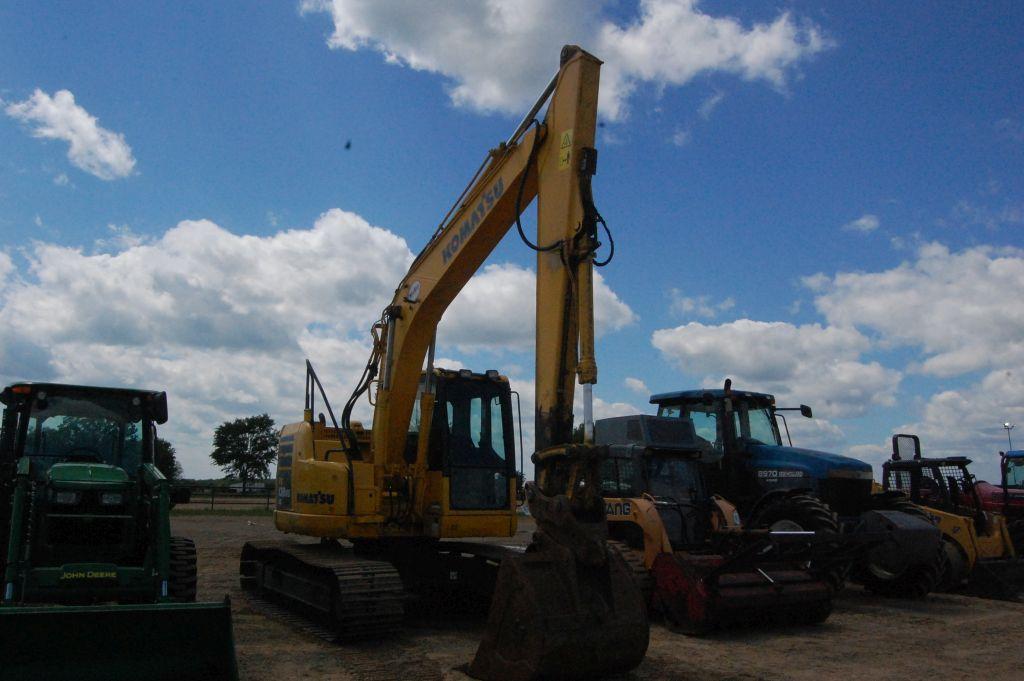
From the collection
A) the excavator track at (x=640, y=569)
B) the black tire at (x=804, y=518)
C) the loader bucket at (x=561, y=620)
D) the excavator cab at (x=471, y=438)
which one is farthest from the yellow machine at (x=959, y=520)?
the loader bucket at (x=561, y=620)

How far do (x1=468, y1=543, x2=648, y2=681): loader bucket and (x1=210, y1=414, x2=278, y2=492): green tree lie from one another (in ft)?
207

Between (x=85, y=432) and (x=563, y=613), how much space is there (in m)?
4.94

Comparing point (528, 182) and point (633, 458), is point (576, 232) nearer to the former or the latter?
point (528, 182)

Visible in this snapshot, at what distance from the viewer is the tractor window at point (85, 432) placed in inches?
310

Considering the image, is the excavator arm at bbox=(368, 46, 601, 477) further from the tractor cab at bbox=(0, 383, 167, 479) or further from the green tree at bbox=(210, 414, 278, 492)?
the green tree at bbox=(210, 414, 278, 492)

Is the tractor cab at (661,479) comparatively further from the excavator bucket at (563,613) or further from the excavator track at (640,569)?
the excavator bucket at (563,613)

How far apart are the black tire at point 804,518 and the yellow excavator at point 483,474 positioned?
3820 mm

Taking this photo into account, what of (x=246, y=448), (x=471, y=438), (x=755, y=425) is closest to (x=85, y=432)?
(x=471, y=438)

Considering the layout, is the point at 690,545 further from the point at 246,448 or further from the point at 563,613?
the point at 246,448

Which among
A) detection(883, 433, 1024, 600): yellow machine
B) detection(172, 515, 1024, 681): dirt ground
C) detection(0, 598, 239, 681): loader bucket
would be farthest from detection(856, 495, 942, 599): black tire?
detection(0, 598, 239, 681): loader bucket

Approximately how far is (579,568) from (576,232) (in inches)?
102

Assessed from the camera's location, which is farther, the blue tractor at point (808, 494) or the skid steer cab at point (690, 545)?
the blue tractor at point (808, 494)

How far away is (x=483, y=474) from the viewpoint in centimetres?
943

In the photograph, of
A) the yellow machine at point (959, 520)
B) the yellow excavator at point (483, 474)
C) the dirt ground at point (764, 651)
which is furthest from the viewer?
the yellow machine at point (959, 520)
